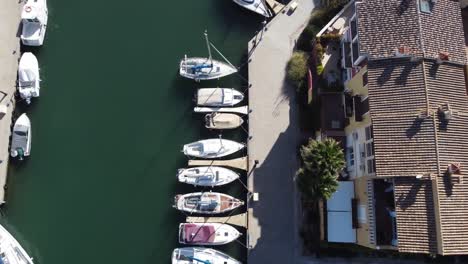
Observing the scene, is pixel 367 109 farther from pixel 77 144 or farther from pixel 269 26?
pixel 77 144

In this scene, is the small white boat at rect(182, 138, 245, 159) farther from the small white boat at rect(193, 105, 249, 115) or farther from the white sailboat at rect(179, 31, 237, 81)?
the white sailboat at rect(179, 31, 237, 81)

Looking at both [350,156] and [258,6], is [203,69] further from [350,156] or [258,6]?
[350,156]

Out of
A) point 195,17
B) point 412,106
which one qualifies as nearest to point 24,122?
point 195,17

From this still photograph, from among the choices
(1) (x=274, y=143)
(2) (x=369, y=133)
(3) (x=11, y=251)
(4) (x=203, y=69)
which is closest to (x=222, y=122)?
(1) (x=274, y=143)

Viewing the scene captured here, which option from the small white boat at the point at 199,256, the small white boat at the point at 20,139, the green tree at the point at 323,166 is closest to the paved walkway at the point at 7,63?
the small white boat at the point at 20,139

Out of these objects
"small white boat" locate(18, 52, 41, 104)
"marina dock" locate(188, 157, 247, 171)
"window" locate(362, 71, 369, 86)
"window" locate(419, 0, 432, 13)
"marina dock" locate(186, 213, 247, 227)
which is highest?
"window" locate(419, 0, 432, 13)

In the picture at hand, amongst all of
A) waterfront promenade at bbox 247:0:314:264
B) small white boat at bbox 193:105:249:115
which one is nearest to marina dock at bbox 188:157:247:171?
waterfront promenade at bbox 247:0:314:264
